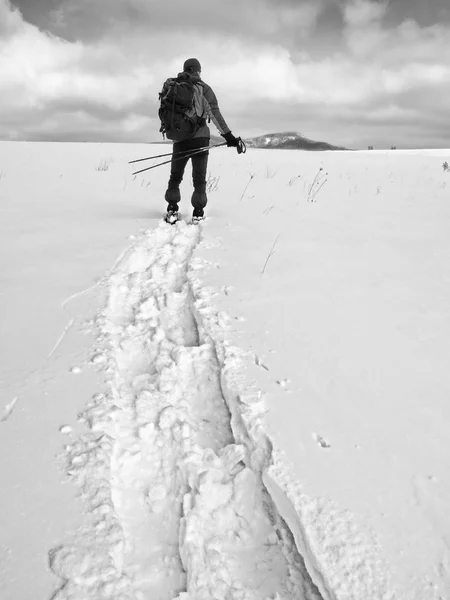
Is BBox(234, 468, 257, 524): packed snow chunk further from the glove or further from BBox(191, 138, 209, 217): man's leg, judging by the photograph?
the glove

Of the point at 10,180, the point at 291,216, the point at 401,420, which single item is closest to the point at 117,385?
the point at 401,420

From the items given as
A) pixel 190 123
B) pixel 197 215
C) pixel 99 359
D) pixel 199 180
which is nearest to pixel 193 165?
pixel 199 180

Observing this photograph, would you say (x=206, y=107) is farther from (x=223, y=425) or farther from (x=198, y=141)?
(x=223, y=425)

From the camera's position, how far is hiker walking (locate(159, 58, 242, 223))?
415 cm

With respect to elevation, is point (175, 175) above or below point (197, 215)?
above

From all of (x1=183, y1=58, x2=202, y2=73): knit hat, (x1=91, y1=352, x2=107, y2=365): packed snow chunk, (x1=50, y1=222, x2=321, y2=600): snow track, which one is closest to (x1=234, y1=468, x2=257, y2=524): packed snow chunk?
(x1=50, y1=222, x2=321, y2=600): snow track

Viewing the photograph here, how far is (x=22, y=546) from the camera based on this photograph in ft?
3.65

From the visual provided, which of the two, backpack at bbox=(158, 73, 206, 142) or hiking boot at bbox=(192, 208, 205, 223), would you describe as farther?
hiking boot at bbox=(192, 208, 205, 223)

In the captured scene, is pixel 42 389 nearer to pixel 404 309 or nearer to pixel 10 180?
pixel 404 309

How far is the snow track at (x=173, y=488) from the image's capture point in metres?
1.12

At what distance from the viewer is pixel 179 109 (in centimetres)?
417

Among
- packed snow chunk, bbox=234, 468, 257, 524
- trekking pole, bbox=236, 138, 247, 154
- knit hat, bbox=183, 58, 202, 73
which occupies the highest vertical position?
knit hat, bbox=183, 58, 202, 73

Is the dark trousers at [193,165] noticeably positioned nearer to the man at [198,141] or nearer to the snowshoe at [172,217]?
the man at [198,141]

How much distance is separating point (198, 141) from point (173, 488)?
3.79 m
